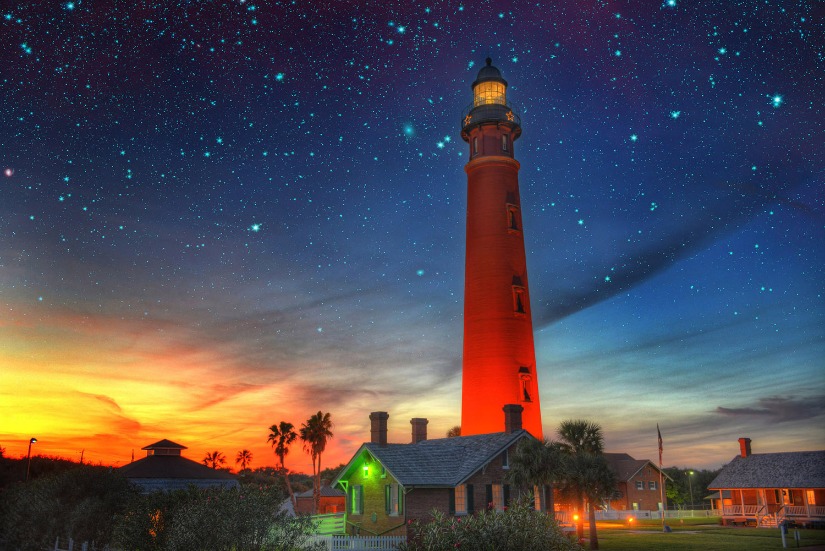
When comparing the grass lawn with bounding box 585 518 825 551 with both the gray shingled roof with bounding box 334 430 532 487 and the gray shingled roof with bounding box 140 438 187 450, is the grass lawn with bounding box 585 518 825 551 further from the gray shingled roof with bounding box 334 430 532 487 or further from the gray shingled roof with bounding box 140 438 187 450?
the gray shingled roof with bounding box 140 438 187 450

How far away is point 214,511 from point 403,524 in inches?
611

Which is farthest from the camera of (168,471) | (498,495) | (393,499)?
(168,471)

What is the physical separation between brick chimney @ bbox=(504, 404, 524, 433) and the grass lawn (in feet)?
24.3

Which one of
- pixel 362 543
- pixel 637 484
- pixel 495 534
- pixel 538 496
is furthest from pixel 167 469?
pixel 637 484

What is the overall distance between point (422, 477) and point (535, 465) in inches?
225

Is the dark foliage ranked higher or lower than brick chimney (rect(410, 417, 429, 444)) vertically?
lower

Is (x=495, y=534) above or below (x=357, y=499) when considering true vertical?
above

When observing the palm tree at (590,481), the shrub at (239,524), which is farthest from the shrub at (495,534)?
the palm tree at (590,481)

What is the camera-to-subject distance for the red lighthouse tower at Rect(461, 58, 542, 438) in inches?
1645

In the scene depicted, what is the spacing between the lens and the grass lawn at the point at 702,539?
34250mm

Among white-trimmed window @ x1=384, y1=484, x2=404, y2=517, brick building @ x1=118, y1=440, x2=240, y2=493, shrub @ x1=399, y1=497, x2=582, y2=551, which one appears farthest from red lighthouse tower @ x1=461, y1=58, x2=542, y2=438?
shrub @ x1=399, y1=497, x2=582, y2=551

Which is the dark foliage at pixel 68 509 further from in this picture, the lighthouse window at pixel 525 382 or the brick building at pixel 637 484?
the brick building at pixel 637 484

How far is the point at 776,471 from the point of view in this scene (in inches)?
2144

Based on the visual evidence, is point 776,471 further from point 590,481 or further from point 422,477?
point 422,477
